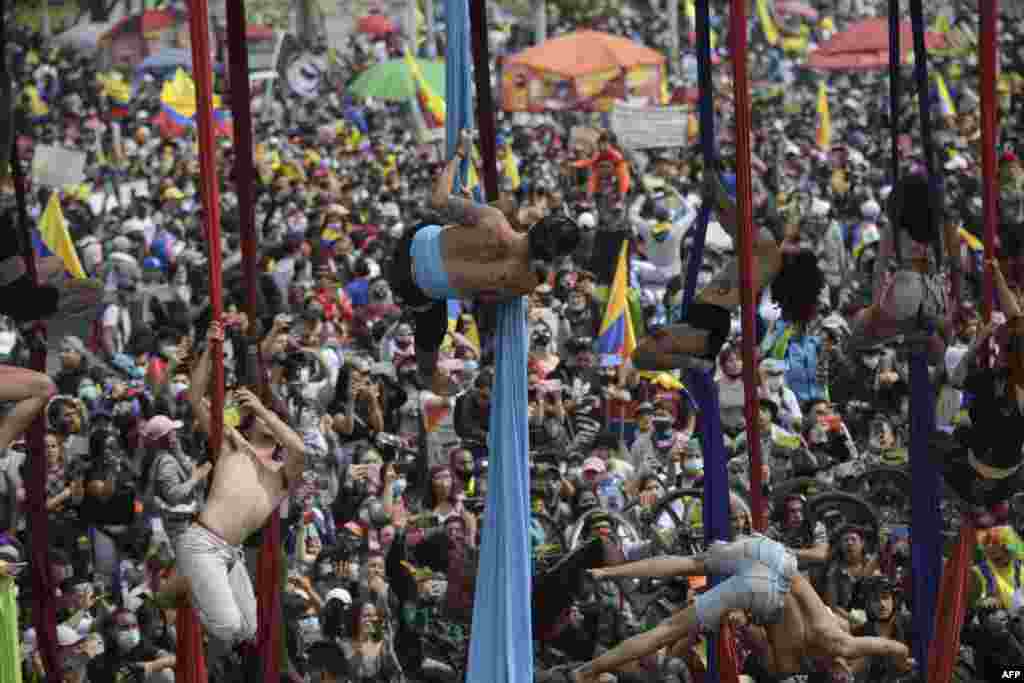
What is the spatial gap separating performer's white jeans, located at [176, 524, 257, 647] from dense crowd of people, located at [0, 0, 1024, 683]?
2 centimetres

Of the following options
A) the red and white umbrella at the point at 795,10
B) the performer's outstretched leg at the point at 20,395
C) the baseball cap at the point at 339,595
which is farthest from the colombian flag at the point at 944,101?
the performer's outstretched leg at the point at 20,395

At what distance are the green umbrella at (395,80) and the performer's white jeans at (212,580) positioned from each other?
17543 mm

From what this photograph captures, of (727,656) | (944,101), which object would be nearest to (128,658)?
(727,656)

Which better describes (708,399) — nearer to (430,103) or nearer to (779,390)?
(779,390)

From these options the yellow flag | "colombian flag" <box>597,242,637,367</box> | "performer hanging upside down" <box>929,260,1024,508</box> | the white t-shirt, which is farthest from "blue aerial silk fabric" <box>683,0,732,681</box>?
the yellow flag

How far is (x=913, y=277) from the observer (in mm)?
11562

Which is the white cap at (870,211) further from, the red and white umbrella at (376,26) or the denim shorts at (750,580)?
the red and white umbrella at (376,26)

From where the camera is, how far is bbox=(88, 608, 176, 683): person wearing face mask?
11.7 metres

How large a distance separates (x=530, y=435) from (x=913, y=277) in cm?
303

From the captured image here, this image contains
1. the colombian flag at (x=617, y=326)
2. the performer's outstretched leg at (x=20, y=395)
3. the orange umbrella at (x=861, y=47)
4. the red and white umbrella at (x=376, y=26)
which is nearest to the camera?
the performer's outstretched leg at (x=20, y=395)

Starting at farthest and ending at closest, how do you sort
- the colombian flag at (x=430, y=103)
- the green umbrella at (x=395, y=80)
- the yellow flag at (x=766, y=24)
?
1. the yellow flag at (x=766, y=24)
2. the green umbrella at (x=395, y=80)
3. the colombian flag at (x=430, y=103)

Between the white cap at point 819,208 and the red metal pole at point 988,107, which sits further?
the white cap at point 819,208

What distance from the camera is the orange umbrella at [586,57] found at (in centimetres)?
2744

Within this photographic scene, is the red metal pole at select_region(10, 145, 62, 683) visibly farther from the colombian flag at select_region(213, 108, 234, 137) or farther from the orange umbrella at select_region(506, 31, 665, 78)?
the orange umbrella at select_region(506, 31, 665, 78)
